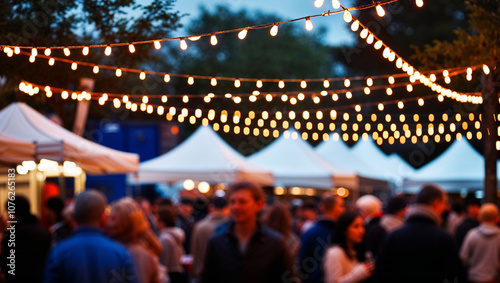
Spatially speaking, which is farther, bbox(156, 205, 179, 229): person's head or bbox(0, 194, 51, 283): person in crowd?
bbox(156, 205, 179, 229): person's head

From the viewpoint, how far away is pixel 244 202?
431 centimetres

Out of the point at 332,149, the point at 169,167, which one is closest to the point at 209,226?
the point at 169,167

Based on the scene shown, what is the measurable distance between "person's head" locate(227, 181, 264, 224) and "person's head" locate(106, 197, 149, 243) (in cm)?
82

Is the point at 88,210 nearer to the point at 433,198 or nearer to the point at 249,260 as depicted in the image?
the point at 249,260

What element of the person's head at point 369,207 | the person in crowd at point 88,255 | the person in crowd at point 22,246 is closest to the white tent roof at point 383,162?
the person's head at point 369,207

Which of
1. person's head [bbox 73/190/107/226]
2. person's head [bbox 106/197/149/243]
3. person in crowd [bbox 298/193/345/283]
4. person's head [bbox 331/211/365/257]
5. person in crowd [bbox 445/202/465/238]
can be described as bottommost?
person in crowd [bbox 445/202/465/238]

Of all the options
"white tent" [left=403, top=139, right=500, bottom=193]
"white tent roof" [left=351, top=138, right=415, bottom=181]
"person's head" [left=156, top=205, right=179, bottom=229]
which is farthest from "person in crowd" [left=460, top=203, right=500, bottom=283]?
"white tent roof" [left=351, top=138, right=415, bottom=181]

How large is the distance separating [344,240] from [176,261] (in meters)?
2.70

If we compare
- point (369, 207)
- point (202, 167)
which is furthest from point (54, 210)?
point (202, 167)

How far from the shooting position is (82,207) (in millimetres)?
4258

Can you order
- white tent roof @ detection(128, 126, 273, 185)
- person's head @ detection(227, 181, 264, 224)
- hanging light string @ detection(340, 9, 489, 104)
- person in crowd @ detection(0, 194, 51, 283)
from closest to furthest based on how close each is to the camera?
1. person's head @ detection(227, 181, 264, 224)
2. person in crowd @ detection(0, 194, 51, 283)
3. hanging light string @ detection(340, 9, 489, 104)
4. white tent roof @ detection(128, 126, 273, 185)

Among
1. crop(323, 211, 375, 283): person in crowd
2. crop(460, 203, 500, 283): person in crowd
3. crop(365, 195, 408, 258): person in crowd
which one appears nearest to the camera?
crop(323, 211, 375, 283): person in crowd

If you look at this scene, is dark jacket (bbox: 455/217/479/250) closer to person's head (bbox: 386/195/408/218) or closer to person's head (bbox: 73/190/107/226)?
person's head (bbox: 386/195/408/218)

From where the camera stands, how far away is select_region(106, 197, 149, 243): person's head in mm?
4828
